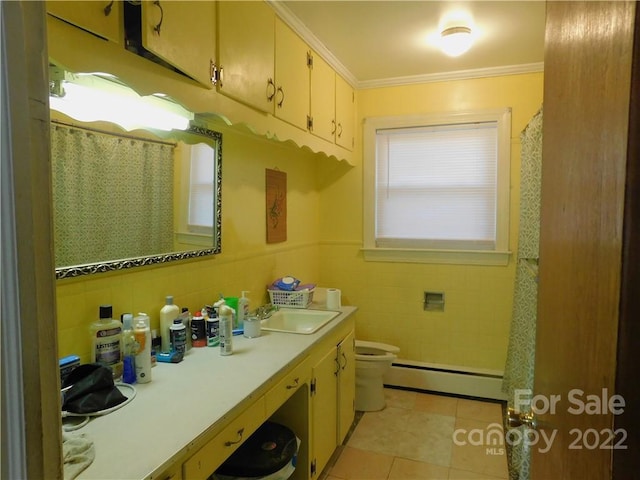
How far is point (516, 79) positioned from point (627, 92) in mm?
2957

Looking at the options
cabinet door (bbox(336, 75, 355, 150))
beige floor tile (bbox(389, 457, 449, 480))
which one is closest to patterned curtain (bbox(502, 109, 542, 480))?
beige floor tile (bbox(389, 457, 449, 480))

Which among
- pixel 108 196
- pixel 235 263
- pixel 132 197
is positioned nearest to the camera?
pixel 108 196

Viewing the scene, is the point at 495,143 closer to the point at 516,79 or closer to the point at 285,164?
the point at 516,79

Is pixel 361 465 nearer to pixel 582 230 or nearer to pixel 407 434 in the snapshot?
pixel 407 434

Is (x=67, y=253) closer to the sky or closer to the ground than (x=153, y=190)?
closer to the ground

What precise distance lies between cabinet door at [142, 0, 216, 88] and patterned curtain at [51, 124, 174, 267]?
17.1 inches

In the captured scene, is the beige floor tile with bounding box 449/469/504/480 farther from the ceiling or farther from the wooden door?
the ceiling

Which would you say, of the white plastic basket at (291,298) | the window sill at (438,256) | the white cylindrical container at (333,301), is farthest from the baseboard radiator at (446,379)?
the white plastic basket at (291,298)

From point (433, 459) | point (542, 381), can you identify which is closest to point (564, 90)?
point (542, 381)

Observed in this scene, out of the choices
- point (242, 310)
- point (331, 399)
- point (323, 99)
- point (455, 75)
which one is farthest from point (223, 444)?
point (455, 75)

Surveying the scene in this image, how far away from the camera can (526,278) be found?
248 centimetres

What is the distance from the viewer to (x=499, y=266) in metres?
3.17

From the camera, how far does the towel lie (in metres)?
0.96

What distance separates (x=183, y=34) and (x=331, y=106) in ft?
5.15
